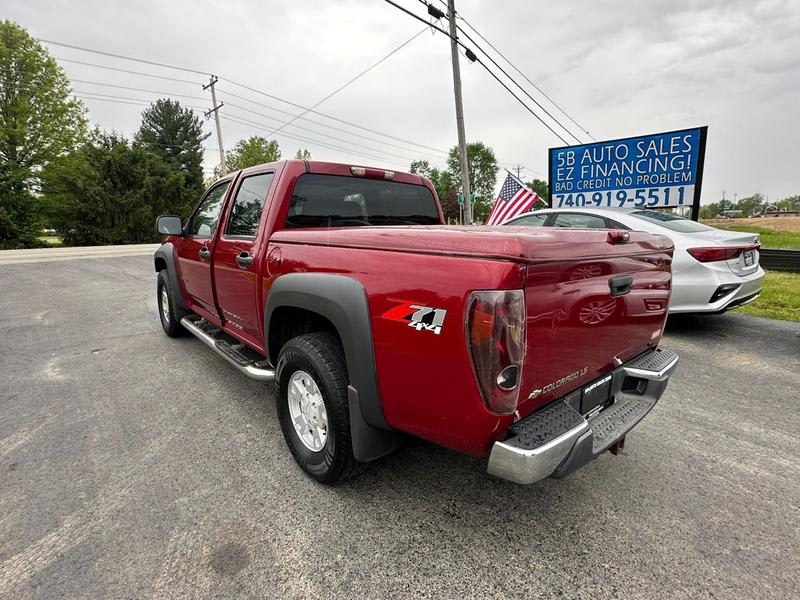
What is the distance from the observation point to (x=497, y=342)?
1.51m

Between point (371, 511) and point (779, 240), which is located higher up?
point (371, 511)

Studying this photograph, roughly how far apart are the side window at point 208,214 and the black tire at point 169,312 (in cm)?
99

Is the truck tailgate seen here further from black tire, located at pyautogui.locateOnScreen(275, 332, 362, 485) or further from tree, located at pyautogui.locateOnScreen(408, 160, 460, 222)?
tree, located at pyautogui.locateOnScreen(408, 160, 460, 222)

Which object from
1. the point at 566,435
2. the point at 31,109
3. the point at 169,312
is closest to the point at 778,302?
the point at 566,435

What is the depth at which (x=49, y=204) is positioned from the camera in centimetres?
2758

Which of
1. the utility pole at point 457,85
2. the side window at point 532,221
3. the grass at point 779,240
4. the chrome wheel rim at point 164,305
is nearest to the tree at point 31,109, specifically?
the utility pole at point 457,85

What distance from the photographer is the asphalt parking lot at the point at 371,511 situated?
1795 mm

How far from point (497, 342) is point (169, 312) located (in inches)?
196

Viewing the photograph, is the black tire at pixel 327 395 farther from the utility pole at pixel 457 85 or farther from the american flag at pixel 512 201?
the utility pole at pixel 457 85

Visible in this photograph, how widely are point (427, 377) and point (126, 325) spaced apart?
6181 mm

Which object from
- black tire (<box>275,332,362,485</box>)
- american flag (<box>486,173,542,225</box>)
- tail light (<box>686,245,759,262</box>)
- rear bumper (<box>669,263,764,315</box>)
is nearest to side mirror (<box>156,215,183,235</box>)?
black tire (<box>275,332,362,485</box>)

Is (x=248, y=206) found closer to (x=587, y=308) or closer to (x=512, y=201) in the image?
(x=587, y=308)

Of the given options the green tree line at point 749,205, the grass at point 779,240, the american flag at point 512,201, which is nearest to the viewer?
the american flag at point 512,201

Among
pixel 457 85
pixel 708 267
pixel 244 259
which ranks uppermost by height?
pixel 457 85
